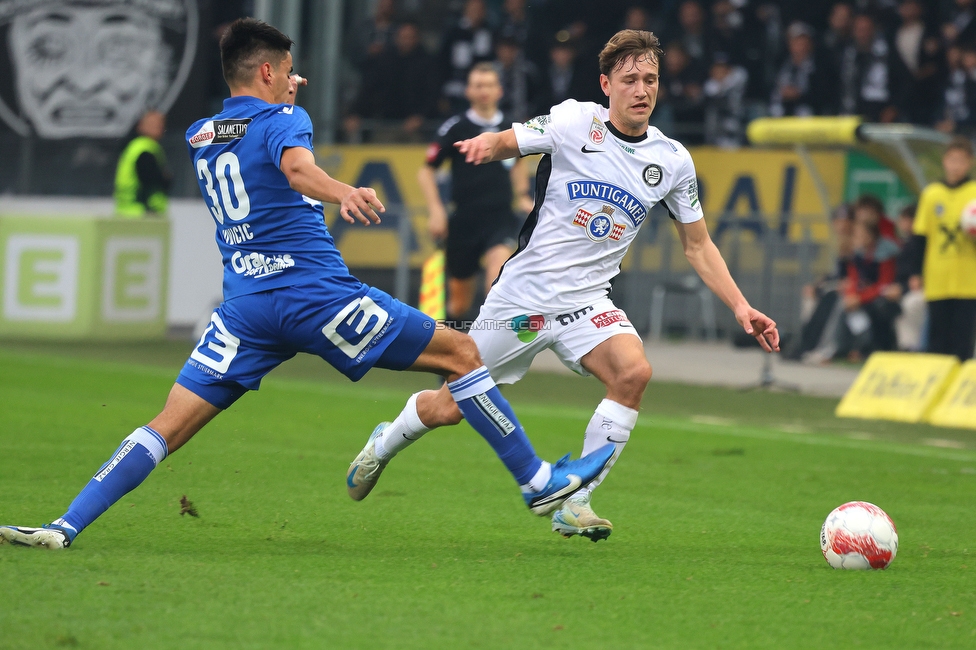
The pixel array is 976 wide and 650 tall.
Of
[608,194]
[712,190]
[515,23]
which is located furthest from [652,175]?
[515,23]

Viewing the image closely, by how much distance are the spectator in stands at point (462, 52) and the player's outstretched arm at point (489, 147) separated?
519 inches

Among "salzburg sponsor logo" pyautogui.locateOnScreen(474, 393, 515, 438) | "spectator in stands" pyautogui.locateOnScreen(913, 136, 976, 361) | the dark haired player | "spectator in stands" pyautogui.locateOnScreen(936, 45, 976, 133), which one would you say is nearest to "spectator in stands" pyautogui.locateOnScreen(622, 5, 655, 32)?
"spectator in stands" pyautogui.locateOnScreen(936, 45, 976, 133)

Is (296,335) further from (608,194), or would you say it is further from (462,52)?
(462,52)

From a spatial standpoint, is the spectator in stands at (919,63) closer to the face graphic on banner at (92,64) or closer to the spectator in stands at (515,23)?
the spectator in stands at (515,23)

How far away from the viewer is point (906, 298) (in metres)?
14.7

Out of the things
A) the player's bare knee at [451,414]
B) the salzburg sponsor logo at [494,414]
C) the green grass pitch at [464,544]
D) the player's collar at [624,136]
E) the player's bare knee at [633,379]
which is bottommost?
the green grass pitch at [464,544]

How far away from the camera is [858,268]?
14914 mm

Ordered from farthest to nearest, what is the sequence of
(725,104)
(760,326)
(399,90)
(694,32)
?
(399,90), (694,32), (725,104), (760,326)

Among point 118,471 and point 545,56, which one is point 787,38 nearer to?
point 545,56

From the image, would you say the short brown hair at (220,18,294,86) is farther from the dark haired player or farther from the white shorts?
the dark haired player

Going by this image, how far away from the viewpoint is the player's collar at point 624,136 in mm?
6266

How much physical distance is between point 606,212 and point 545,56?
12878 mm

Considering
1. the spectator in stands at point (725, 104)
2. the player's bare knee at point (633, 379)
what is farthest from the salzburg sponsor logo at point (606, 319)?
the spectator in stands at point (725, 104)

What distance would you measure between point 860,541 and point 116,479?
2.80 m
